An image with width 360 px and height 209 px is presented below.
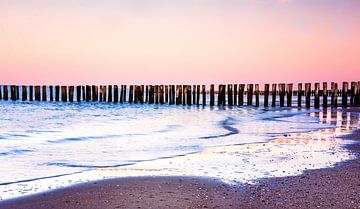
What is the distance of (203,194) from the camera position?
419 cm

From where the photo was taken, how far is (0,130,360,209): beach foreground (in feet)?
12.5

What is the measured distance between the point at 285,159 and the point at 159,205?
3164mm

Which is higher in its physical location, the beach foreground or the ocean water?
the beach foreground

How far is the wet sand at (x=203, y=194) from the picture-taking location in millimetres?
3805

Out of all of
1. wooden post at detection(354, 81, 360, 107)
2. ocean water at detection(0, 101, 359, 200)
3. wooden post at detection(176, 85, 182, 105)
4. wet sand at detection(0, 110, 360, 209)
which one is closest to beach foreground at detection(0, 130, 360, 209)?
wet sand at detection(0, 110, 360, 209)

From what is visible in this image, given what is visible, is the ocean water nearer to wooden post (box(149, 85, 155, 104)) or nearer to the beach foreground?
the beach foreground

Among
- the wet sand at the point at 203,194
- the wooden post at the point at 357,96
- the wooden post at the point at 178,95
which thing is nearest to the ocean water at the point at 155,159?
the wet sand at the point at 203,194

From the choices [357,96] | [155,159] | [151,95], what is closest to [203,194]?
[155,159]

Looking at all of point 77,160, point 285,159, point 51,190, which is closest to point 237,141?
point 285,159

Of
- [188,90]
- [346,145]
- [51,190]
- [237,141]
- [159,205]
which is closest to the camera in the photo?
[159,205]

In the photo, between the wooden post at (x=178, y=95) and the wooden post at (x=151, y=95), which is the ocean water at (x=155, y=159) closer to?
the wooden post at (x=178, y=95)

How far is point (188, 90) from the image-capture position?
99.0 feet

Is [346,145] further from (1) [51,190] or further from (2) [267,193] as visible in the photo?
(1) [51,190]

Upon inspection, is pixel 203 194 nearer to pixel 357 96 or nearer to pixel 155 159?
pixel 155 159
